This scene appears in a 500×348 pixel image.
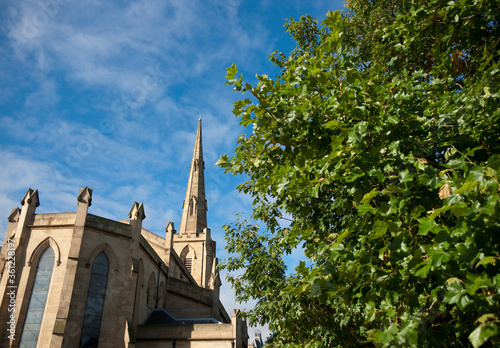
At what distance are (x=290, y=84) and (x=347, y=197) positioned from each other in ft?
10.1

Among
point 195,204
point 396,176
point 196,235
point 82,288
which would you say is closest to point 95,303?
point 82,288

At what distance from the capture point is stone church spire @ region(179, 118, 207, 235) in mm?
43031

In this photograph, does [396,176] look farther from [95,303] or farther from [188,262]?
[188,262]

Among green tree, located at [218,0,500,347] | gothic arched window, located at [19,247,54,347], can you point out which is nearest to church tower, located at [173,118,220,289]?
gothic arched window, located at [19,247,54,347]

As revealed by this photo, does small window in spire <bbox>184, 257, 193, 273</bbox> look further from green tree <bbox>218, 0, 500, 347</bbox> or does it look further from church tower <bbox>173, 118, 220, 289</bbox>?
green tree <bbox>218, 0, 500, 347</bbox>

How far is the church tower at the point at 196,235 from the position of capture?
3997 cm

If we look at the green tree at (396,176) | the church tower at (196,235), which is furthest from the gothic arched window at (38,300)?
the church tower at (196,235)

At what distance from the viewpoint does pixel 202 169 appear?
159 feet

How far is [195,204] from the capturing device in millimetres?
44031

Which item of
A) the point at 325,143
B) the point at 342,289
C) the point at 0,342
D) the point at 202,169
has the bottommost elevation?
the point at 342,289

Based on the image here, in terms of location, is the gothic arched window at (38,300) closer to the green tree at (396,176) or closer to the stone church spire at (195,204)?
the green tree at (396,176)

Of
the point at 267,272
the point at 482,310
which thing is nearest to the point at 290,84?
the point at 482,310

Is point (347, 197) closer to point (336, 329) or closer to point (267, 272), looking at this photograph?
point (336, 329)

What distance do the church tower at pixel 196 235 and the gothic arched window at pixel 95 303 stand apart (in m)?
18.0
